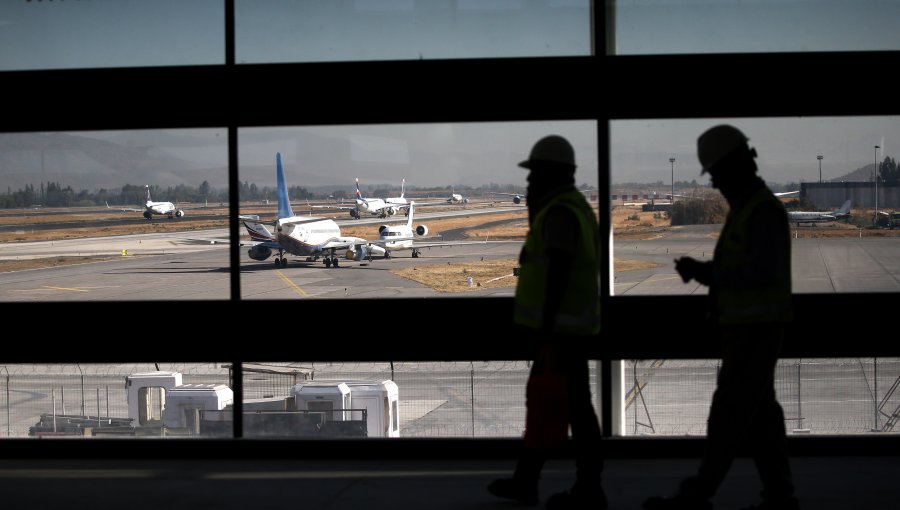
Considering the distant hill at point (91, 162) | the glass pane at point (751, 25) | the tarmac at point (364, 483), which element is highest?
the glass pane at point (751, 25)

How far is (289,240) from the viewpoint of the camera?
5262 mm

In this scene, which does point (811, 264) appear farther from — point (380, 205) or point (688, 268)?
point (380, 205)

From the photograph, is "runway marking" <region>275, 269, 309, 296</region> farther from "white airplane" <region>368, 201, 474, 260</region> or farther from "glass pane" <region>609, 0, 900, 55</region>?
"glass pane" <region>609, 0, 900, 55</region>

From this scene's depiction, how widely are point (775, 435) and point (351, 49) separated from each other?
270 cm

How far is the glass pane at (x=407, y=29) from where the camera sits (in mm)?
4520

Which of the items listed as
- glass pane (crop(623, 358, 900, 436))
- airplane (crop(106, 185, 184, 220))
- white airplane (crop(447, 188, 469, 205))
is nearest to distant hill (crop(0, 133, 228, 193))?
airplane (crop(106, 185, 184, 220))

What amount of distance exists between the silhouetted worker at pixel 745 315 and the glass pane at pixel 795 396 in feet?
4.20

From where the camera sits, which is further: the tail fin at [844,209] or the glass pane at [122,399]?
the tail fin at [844,209]

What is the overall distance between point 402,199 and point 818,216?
220 centimetres

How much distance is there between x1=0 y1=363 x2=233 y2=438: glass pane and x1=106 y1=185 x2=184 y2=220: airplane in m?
0.92

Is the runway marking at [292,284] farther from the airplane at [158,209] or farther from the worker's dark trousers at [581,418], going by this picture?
the worker's dark trousers at [581,418]

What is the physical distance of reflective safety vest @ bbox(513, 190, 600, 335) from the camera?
3.37 meters

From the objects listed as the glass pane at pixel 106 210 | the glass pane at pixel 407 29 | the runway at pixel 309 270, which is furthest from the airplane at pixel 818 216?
the glass pane at pixel 106 210

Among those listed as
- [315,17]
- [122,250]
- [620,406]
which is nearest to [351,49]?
[315,17]
